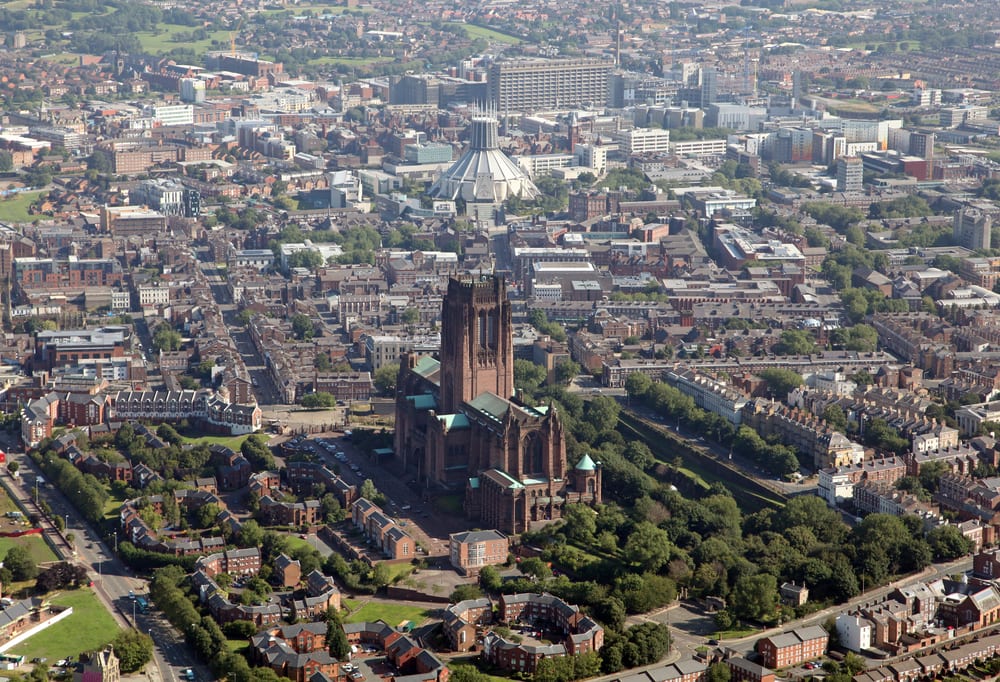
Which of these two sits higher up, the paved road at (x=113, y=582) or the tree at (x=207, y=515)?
the tree at (x=207, y=515)

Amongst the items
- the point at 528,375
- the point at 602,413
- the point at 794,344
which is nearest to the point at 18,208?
the point at 528,375

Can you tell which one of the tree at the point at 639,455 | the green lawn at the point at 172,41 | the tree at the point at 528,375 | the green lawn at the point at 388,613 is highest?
the green lawn at the point at 172,41

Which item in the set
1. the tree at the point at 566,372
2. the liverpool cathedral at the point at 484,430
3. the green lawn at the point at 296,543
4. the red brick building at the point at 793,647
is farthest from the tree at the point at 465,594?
the tree at the point at 566,372

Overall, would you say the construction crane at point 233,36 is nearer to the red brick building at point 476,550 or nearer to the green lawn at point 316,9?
the green lawn at point 316,9

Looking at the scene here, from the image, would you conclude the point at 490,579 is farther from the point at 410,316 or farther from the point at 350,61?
the point at 350,61

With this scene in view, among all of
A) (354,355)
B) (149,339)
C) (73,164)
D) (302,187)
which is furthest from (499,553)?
(73,164)

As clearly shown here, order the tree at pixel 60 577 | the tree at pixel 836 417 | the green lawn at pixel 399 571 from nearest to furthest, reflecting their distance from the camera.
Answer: the tree at pixel 60 577 < the green lawn at pixel 399 571 < the tree at pixel 836 417
